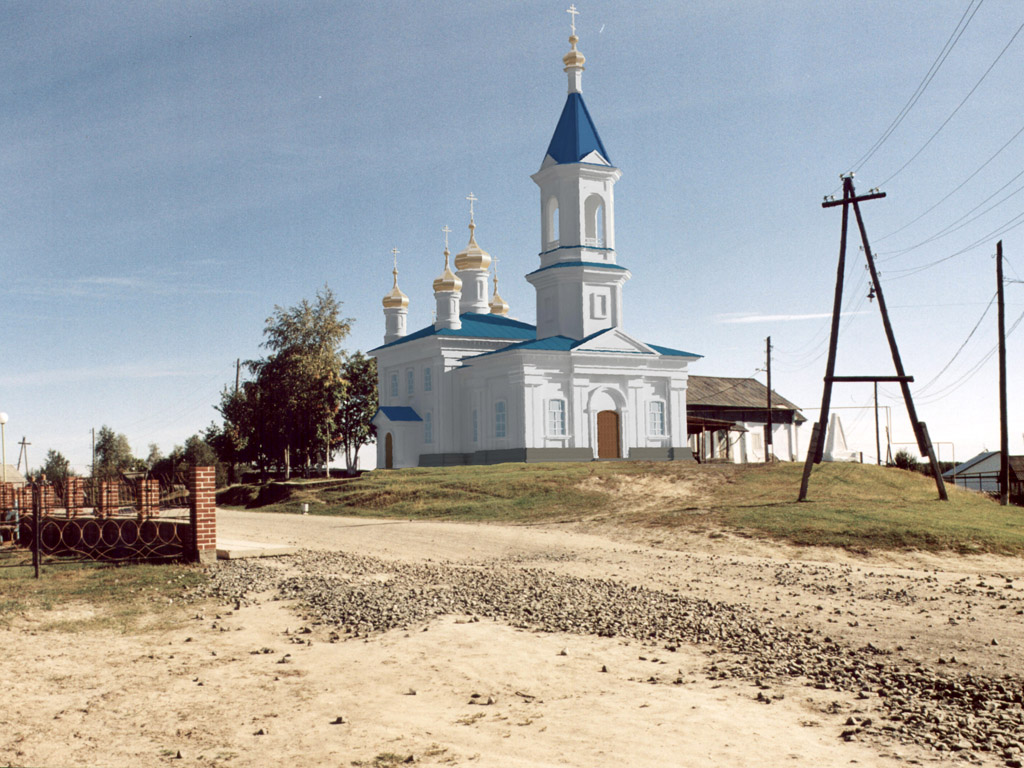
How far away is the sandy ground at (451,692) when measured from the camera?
5852mm

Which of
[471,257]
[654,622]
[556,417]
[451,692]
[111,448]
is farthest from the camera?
[111,448]

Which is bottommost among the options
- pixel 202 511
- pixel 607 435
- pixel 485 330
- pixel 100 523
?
pixel 100 523

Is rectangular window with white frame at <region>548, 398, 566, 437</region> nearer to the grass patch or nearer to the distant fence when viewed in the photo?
the distant fence

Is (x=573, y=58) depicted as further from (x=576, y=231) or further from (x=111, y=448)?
(x=111, y=448)

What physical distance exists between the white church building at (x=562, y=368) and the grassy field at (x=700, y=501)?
4568 millimetres

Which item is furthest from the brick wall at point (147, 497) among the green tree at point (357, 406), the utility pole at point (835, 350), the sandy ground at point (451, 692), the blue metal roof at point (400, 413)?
the green tree at point (357, 406)

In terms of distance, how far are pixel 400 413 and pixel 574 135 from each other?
15.4 metres

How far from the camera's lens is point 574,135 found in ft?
134

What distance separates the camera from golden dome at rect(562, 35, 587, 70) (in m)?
41.2

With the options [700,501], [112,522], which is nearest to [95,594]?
[112,522]

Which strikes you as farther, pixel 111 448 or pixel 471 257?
pixel 111 448

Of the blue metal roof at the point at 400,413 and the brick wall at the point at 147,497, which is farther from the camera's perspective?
the blue metal roof at the point at 400,413

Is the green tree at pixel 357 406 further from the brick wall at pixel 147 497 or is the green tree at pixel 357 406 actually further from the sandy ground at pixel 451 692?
the sandy ground at pixel 451 692

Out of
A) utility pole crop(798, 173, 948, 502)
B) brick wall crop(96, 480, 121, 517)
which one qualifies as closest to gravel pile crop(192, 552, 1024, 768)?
brick wall crop(96, 480, 121, 517)
